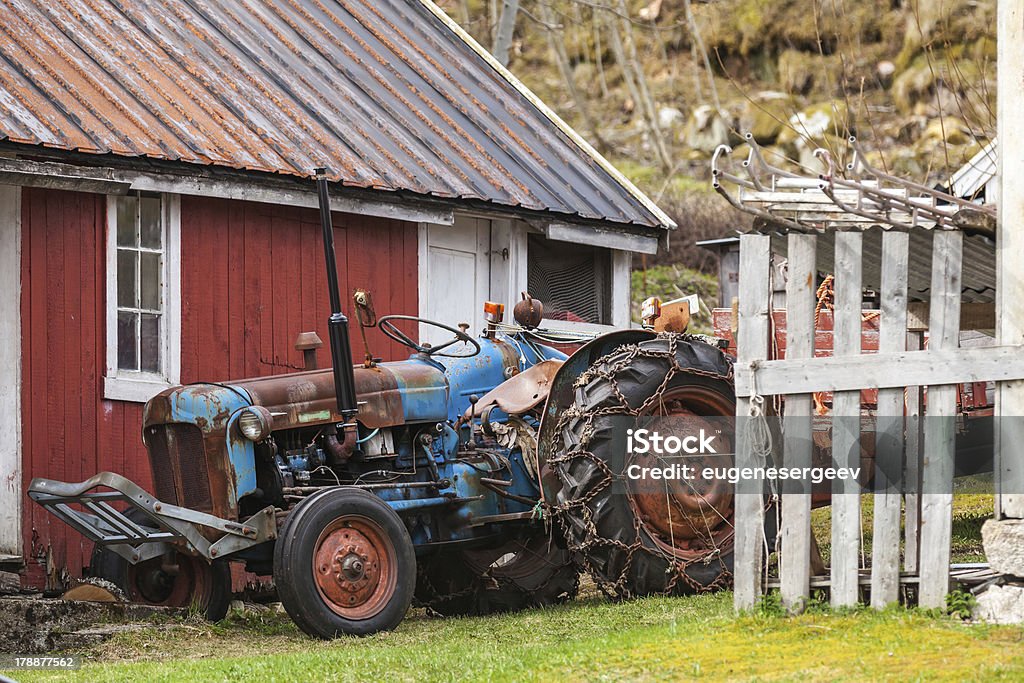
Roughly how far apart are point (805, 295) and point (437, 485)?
277 centimetres

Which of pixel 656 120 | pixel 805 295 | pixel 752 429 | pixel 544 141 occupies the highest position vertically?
pixel 656 120

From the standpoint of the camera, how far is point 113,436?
1042 centimetres

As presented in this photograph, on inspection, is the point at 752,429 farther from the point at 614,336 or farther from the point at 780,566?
the point at 614,336

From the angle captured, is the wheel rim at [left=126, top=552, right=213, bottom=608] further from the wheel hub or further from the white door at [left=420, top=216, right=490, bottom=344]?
the white door at [left=420, top=216, right=490, bottom=344]

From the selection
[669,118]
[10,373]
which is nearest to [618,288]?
[10,373]

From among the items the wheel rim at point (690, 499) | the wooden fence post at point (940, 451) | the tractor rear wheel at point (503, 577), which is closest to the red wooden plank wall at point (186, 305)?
the tractor rear wheel at point (503, 577)

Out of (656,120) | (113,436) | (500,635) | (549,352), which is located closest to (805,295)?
(500,635)

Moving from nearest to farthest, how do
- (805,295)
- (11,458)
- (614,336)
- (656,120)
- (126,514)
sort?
1. (805,295)
2. (126,514)
3. (614,336)
4. (11,458)
5. (656,120)

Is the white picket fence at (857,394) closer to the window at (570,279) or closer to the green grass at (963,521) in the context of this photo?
the green grass at (963,521)

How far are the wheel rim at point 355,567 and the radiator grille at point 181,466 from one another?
2.58 feet

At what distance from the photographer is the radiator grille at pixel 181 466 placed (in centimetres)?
819

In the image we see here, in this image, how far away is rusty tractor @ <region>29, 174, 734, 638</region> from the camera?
25.9 ft

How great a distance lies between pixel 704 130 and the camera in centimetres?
3594

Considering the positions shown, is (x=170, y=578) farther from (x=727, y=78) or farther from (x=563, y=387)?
(x=727, y=78)
